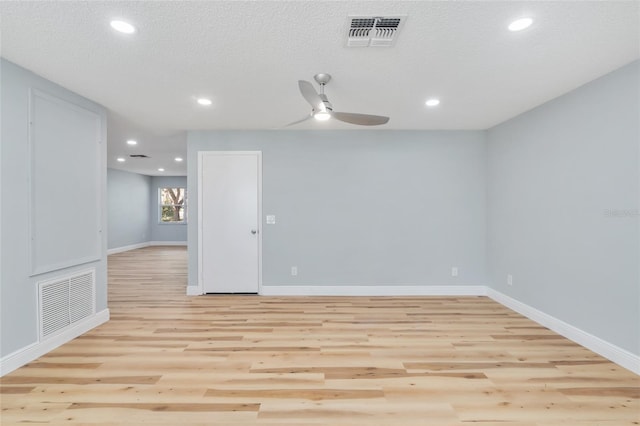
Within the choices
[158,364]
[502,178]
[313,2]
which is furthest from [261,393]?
[502,178]

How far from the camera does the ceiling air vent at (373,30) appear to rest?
1.80 metres

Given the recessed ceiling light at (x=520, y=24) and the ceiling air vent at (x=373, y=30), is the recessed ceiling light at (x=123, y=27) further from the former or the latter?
the recessed ceiling light at (x=520, y=24)

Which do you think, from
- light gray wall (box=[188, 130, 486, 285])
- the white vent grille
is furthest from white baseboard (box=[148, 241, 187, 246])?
the white vent grille

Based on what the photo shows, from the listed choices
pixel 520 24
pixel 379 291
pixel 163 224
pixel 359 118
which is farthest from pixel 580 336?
pixel 163 224

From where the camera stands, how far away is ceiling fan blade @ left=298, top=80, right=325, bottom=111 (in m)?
2.15

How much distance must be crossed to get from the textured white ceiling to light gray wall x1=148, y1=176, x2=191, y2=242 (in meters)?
7.89

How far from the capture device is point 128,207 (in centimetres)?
945

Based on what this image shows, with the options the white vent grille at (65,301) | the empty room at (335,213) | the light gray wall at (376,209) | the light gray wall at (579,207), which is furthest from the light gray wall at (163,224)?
the light gray wall at (579,207)

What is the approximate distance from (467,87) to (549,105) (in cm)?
113

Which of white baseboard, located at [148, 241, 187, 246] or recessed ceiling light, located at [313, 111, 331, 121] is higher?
recessed ceiling light, located at [313, 111, 331, 121]

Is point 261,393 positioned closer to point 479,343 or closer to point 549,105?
point 479,343

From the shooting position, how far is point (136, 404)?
1.93 meters

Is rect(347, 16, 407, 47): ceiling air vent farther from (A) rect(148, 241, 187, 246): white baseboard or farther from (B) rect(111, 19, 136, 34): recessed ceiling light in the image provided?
(A) rect(148, 241, 187, 246): white baseboard

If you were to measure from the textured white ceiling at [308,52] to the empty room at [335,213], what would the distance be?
0.06 feet
